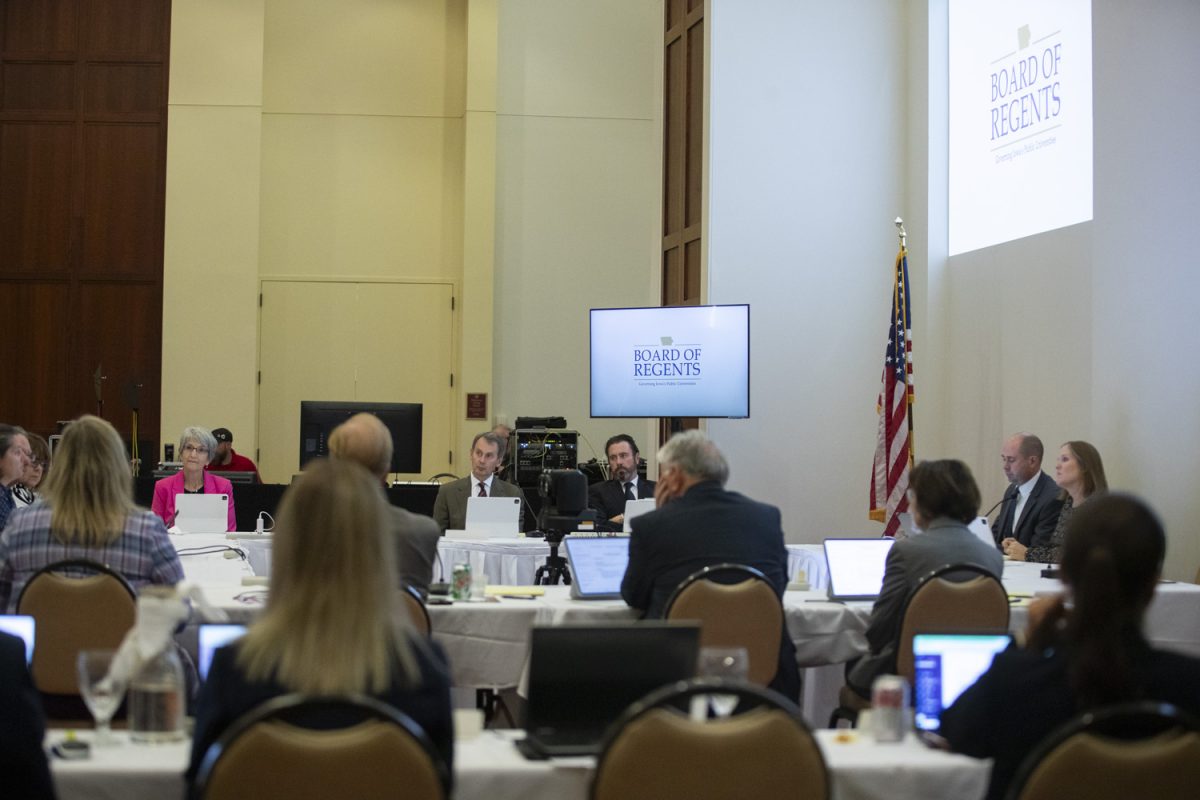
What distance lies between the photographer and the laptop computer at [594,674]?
2.80m

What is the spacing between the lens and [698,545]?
454 cm

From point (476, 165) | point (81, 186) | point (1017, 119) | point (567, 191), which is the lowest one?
point (1017, 119)

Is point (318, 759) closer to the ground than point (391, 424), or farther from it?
closer to the ground

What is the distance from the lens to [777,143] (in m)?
9.63

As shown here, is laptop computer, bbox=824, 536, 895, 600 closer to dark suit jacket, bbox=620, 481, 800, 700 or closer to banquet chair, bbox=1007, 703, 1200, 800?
dark suit jacket, bbox=620, 481, 800, 700

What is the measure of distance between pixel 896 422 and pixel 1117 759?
6.23 metres

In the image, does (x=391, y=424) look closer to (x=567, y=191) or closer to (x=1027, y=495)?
(x=567, y=191)

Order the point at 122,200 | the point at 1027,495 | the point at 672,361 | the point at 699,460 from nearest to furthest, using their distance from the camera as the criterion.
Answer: the point at 699,460 → the point at 1027,495 → the point at 672,361 → the point at 122,200

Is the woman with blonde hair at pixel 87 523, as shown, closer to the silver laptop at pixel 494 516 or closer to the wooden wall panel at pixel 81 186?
the silver laptop at pixel 494 516

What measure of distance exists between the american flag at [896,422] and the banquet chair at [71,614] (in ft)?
17.4

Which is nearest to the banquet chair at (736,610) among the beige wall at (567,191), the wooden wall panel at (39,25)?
the beige wall at (567,191)

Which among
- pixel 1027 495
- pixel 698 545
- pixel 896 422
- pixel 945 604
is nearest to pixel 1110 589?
pixel 945 604

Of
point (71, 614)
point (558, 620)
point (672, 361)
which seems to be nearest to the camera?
point (71, 614)

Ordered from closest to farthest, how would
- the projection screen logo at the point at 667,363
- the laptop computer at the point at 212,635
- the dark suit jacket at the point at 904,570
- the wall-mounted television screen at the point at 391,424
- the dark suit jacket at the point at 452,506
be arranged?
the laptop computer at the point at 212,635
the dark suit jacket at the point at 904,570
the dark suit jacket at the point at 452,506
the projection screen logo at the point at 667,363
the wall-mounted television screen at the point at 391,424
